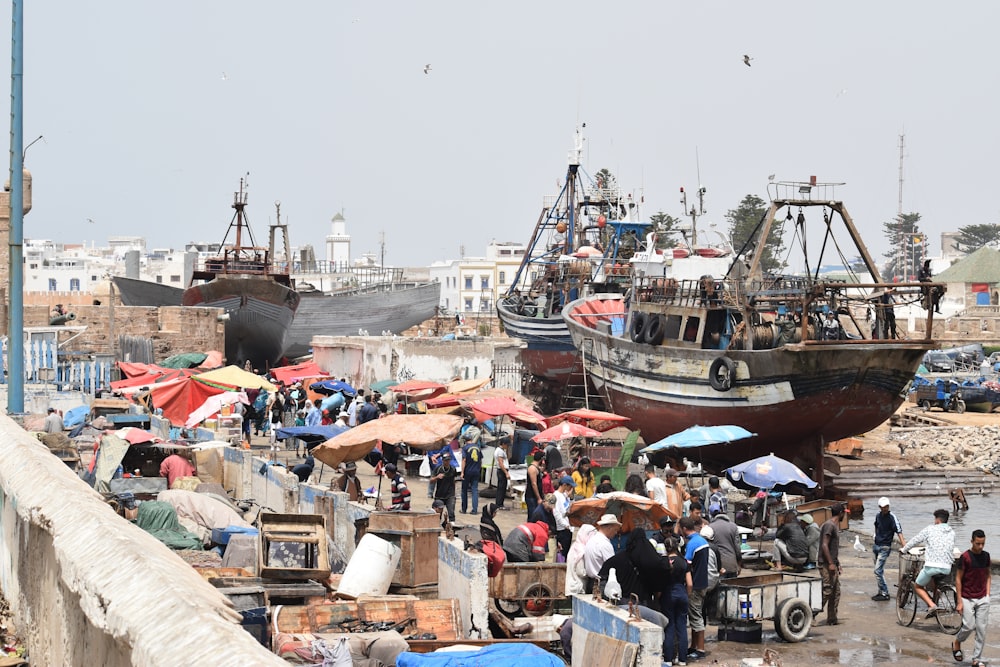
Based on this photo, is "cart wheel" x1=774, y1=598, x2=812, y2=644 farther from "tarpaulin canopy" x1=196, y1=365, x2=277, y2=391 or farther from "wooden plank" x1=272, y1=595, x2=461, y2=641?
"tarpaulin canopy" x1=196, y1=365, x2=277, y2=391

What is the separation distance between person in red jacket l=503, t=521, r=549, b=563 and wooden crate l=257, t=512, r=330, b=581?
1.86 meters

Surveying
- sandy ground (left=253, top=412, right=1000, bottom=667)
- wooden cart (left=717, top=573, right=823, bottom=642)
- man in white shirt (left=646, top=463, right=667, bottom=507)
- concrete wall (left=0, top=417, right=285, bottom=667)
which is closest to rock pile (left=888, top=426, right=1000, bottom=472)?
sandy ground (left=253, top=412, right=1000, bottom=667)

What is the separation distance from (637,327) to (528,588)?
1865 centimetres

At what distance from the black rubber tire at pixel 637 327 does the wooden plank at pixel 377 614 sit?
19229 mm

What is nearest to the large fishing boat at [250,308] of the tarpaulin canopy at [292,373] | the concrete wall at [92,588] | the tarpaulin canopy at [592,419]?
the tarpaulin canopy at [292,373]

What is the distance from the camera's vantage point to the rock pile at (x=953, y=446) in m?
31.4

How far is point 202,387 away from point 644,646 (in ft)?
61.7

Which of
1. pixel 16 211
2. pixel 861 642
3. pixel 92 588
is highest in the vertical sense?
pixel 16 211

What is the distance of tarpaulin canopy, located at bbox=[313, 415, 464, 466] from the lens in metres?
16.6

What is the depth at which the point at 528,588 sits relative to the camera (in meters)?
11.7

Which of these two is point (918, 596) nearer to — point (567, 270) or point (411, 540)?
point (411, 540)

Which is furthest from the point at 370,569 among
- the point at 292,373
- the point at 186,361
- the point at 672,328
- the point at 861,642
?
the point at 186,361

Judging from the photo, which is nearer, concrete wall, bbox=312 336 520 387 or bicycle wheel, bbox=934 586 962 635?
bicycle wheel, bbox=934 586 962 635

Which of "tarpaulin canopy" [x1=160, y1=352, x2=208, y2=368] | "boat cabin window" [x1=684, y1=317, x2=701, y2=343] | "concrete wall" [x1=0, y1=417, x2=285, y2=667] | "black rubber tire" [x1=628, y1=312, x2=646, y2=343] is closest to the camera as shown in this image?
"concrete wall" [x1=0, y1=417, x2=285, y2=667]
